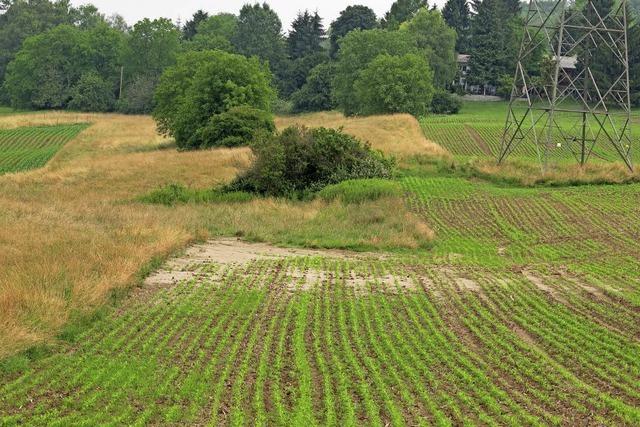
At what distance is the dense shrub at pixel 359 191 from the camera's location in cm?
3659

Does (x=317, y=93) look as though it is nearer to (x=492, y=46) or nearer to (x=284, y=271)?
(x=492, y=46)

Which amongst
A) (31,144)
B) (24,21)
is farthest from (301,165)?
(24,21)

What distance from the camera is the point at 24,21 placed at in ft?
474

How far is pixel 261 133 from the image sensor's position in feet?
135

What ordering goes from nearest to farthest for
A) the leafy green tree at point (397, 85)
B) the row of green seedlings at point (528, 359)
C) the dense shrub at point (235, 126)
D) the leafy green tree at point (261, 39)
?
the row of green seedlings at point (528, 359), the dense shrub at point (235, 126), the leafy green tree at point (397, 85), the leafy green tree at point (261, 39)

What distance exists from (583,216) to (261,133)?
18.3 meters

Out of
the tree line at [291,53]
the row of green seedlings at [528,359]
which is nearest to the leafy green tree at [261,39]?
the tree line at [291,53]

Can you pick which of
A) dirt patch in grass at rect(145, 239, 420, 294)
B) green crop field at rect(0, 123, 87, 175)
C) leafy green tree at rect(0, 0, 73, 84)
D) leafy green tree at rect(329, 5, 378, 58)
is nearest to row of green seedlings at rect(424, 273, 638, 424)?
dirt patch in grass at rect(145, 239, 420, 294)

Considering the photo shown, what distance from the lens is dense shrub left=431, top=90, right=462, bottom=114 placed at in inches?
4099

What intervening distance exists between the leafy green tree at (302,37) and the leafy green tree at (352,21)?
3773 mm

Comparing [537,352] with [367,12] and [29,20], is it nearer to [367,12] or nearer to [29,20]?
[367,12]

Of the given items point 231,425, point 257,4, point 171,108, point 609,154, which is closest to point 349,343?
point 231,425

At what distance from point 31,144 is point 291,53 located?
69.4 meters

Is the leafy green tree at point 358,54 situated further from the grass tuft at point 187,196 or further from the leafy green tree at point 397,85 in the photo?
the grass tuft at point 187,196
